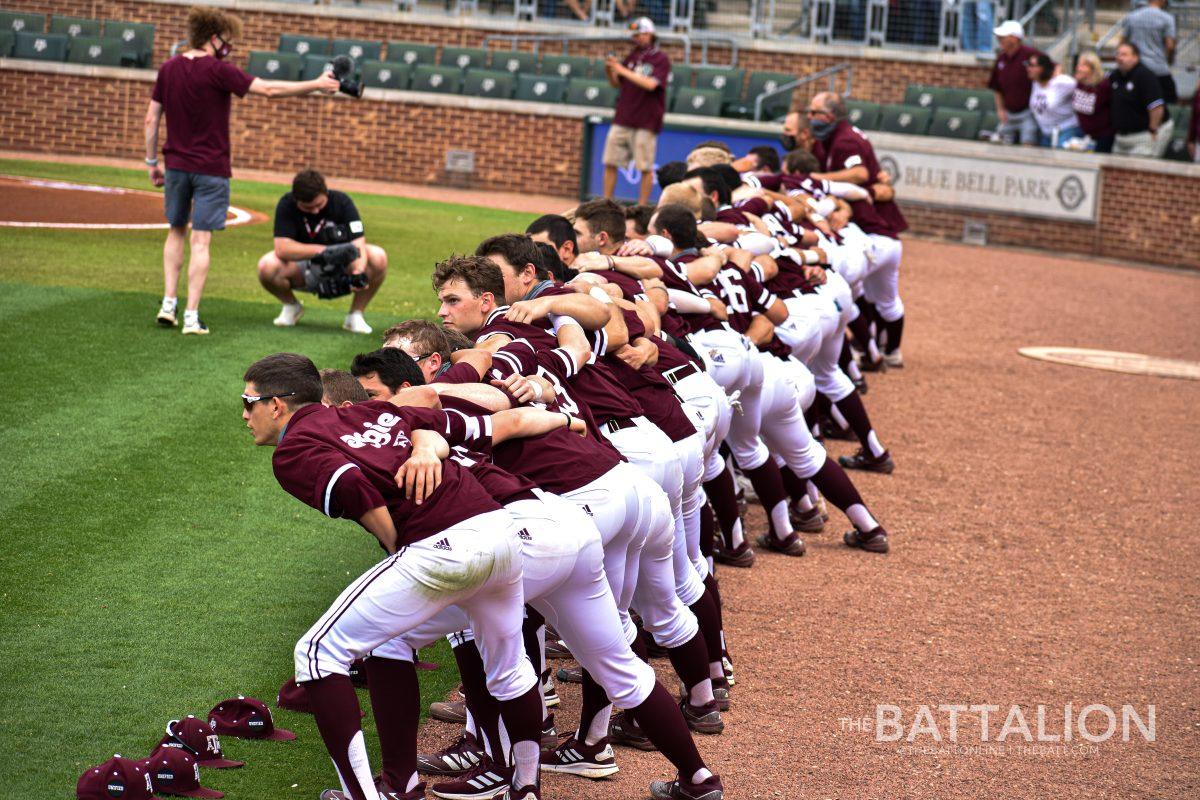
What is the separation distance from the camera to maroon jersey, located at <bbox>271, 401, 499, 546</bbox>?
3.71m

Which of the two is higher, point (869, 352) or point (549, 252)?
point (549, 252)

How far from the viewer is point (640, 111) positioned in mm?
17859

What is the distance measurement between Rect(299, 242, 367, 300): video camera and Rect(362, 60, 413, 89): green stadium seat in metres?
13.5

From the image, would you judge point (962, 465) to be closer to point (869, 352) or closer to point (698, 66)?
point (869, 352)

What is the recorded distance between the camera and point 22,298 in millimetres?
10305

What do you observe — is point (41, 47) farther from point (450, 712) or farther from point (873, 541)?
point (450, 712)

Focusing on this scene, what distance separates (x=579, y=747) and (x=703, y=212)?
419 centimetres

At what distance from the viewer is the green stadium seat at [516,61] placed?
2420 cm

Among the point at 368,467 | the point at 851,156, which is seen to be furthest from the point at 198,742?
the point at 851,156

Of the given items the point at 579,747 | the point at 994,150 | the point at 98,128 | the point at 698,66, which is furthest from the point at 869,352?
the point at 98,128

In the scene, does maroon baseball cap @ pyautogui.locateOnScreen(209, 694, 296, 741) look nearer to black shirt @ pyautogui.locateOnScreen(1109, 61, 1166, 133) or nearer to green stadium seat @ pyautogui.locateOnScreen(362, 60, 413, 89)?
black shirt @ pyautogui.locateOnScreen(1109, 61, 1166, 133)

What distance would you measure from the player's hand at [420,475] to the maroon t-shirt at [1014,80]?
704 inches

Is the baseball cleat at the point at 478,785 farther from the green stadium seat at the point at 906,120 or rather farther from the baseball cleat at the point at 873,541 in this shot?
the green stadium seat at the point at 906,120

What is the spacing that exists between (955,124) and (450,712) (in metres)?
18.1
